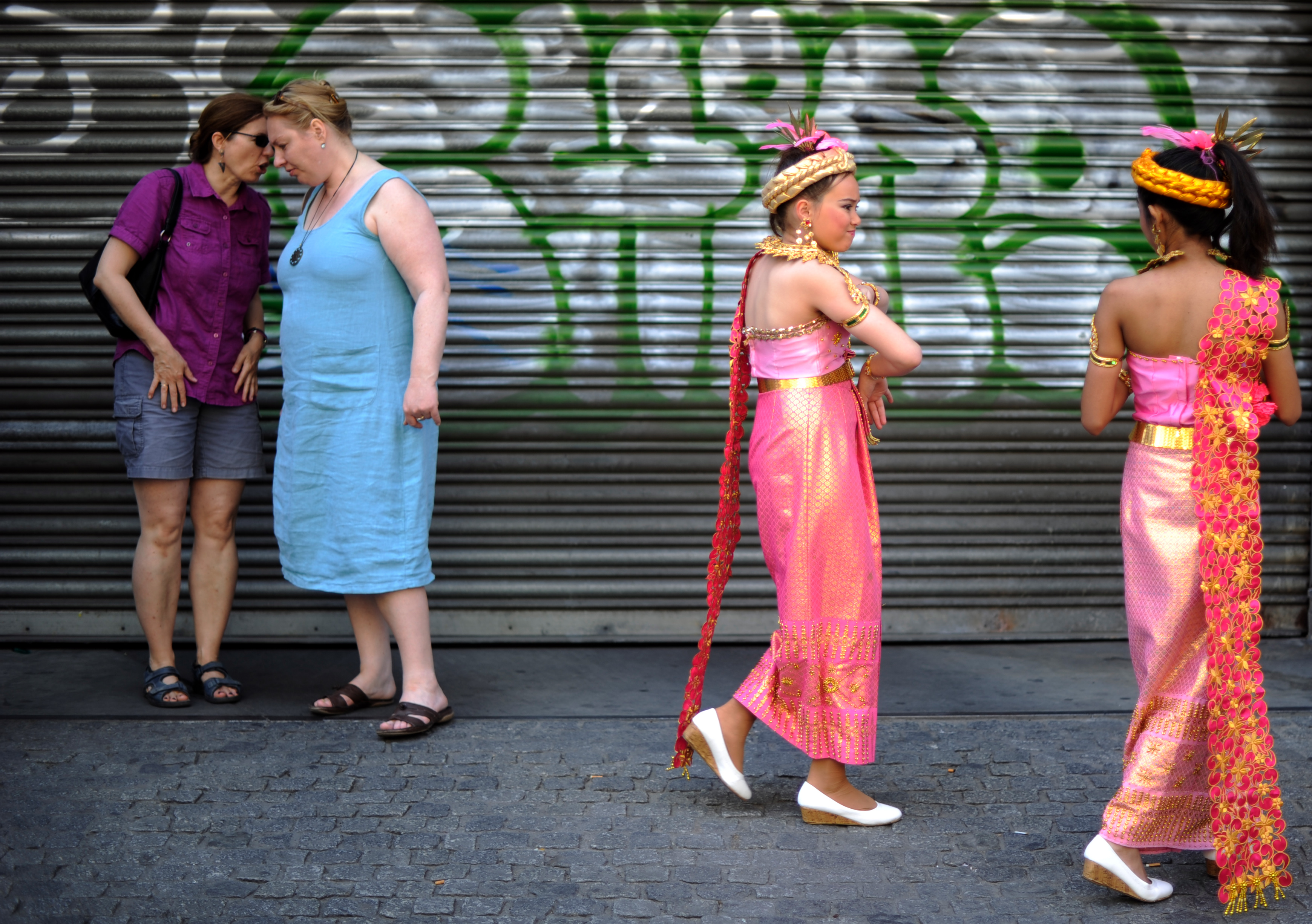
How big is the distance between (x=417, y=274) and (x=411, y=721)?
1465mm

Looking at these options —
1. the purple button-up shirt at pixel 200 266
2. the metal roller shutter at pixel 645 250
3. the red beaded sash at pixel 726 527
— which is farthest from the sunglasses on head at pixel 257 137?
the red beaded sash at pixel 726 527

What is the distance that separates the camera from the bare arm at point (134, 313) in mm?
4484

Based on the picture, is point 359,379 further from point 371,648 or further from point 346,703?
point 346,703

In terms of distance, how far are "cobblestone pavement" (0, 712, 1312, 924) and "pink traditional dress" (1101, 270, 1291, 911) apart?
7.5 inches

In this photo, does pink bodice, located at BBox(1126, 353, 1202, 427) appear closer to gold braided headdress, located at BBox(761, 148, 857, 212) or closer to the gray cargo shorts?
gold braided headdress, located at BBox(761, 148, 857, 212)

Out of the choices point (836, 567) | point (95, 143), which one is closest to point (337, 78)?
point (95, 143)

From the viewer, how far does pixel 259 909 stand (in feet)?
10.3

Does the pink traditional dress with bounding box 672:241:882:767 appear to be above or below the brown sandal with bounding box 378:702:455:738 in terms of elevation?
above

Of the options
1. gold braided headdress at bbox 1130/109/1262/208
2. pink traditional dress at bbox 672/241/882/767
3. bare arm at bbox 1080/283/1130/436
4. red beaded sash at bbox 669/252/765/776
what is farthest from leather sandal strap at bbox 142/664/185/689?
gold braided headdress at bbox 1130/109/1262/208

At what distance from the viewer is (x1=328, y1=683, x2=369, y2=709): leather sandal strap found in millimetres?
4520

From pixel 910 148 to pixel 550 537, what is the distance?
219 cm

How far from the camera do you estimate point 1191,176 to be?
3.15m

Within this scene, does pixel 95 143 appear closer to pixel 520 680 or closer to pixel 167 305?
pixel 167 305

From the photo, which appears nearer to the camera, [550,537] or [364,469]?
Result: [364,469]
